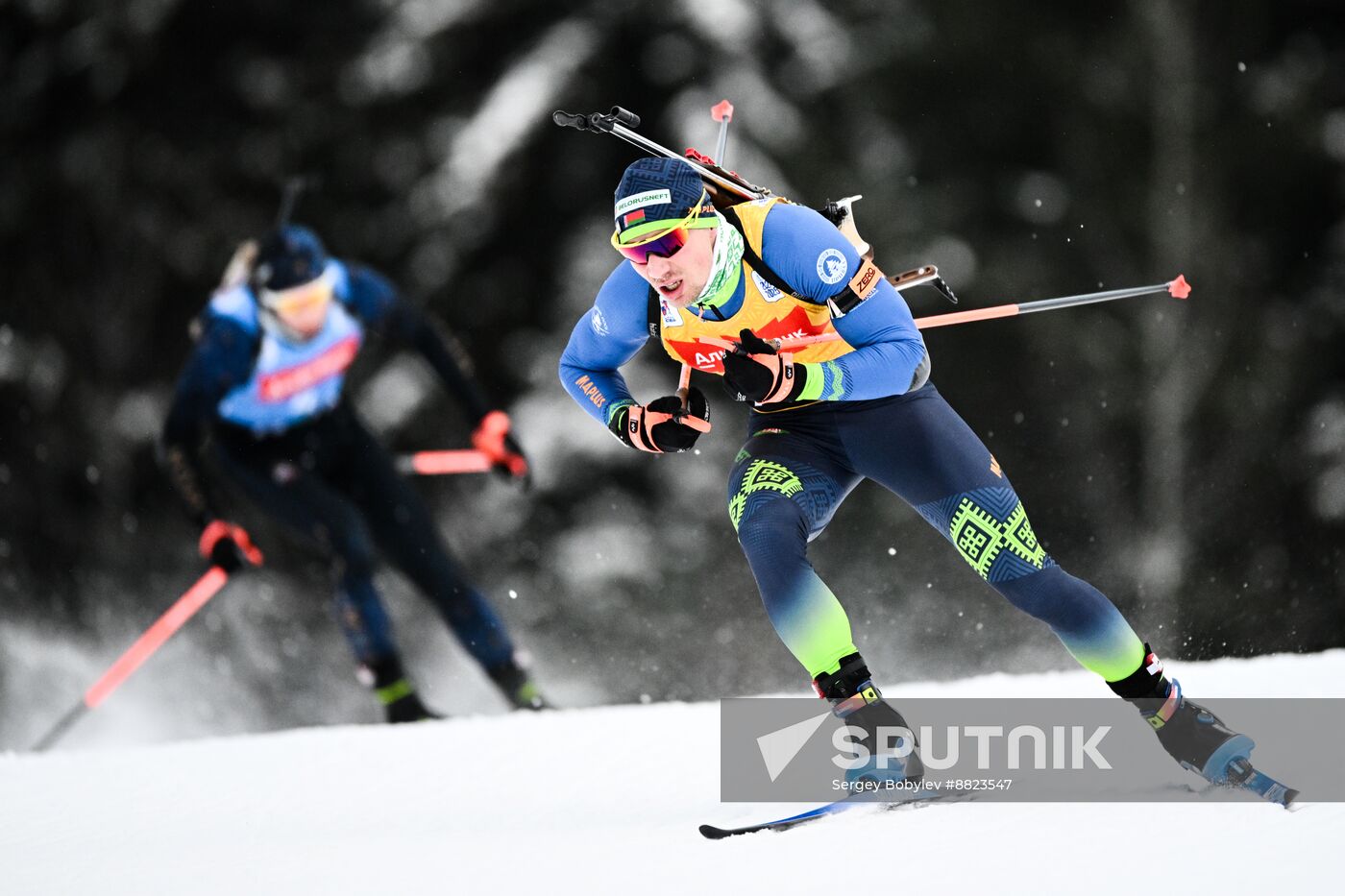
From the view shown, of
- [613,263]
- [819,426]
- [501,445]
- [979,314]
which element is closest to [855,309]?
[819,426]

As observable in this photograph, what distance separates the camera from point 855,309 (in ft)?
7.97

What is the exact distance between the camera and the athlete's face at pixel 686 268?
2.37 m

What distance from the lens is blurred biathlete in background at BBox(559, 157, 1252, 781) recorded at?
229cm

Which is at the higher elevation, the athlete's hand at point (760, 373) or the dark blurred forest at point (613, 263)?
the athlete's hand at point (760, 373)

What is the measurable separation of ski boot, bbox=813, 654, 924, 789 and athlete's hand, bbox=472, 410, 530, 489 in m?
3.00

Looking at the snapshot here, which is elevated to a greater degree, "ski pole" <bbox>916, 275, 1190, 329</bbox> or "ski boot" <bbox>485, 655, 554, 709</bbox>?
"ski pole" <bbox>916, 275, 1190, 329</bbox>

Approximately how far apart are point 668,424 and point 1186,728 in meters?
1.08

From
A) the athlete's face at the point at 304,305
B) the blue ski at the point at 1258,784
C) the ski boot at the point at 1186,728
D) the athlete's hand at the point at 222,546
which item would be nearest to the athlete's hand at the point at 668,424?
the ski boot at the point at 1186,728

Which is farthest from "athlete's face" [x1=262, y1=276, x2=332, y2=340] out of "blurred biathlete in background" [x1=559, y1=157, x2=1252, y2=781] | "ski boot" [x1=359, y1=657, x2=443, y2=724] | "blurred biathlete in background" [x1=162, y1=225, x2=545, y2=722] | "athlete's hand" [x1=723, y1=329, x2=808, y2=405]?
"athlete's hand" [x1=723, y1=329, x2=808, y2=405]

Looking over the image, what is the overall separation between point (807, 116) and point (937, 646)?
250cm

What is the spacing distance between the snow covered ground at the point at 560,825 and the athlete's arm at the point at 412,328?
4.50 feet

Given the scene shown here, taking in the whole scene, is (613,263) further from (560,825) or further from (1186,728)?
(1186,728)

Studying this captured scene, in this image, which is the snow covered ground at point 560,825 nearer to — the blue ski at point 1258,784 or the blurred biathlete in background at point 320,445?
the blue ski at point 1258,784

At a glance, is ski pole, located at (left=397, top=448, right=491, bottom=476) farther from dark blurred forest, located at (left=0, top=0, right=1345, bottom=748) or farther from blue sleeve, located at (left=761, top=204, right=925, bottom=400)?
blue sleeve, located at (left=761, top=204, right=925, bottom=400)
